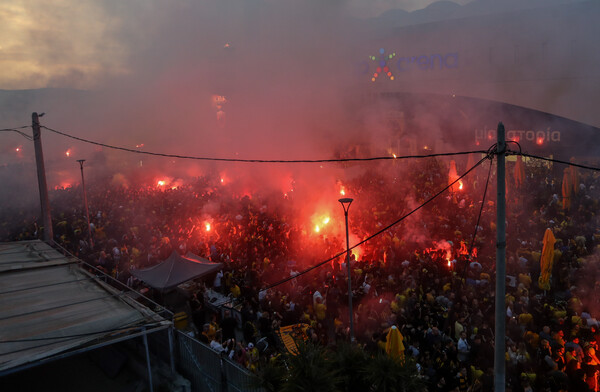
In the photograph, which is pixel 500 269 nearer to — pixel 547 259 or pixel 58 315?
pixel 547 259

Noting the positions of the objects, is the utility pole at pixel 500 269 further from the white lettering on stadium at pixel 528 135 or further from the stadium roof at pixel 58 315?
the white lettering on stadium at pixel 528 135

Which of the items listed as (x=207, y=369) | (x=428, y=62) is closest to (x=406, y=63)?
(x=428, y=62)

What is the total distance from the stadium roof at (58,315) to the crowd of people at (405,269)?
1.53m

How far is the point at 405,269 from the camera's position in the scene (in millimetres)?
8469

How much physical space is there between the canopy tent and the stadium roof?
1.42m

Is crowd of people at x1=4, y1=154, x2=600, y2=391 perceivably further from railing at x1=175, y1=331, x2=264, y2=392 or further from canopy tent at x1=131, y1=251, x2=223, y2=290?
canopy tent at x1=131, y1=251, x2=223, y2=290

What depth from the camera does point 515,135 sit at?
71.0ft

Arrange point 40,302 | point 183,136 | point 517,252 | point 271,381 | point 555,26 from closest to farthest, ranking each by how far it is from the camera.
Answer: point 271,381 → point 40,302 → point 517,252 → point 555,26 → point 183,136

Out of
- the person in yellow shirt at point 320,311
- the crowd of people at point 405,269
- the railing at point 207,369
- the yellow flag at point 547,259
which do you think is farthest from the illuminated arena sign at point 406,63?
the railing at point 207,369

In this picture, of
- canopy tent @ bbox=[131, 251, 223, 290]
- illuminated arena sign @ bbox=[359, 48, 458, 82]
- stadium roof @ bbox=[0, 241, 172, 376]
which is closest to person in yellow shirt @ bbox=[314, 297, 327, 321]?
stadium roof @ bbox=[0, 241, 172, 376]

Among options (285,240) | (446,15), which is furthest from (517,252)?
(446,15)

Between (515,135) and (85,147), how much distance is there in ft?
116

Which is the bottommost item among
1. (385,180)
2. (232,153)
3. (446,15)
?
(385,180)

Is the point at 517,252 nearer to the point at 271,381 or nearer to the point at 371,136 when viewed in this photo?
the point at 271,381
